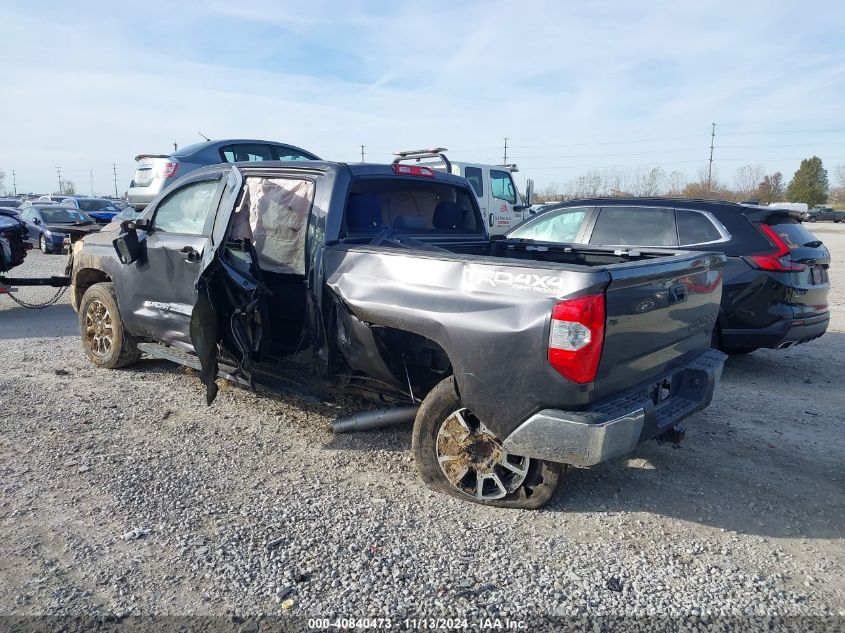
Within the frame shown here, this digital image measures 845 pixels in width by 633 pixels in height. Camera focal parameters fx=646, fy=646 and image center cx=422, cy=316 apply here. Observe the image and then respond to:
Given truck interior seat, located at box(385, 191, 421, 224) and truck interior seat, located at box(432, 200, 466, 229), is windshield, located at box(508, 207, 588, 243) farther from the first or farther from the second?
truck interior seat, located at box(385, 191, 421, 224)

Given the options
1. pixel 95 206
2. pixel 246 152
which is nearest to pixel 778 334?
pixel 246 152

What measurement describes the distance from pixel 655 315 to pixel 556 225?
173 inches

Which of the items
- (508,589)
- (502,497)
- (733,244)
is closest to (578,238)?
(733,244)

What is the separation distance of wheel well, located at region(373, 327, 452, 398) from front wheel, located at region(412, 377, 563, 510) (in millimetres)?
352

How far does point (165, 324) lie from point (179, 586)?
9.19ft

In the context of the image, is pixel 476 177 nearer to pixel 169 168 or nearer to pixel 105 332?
pixel 169 168

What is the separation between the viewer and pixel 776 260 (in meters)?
6.23

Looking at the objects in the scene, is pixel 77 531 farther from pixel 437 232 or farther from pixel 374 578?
pixel 437 232

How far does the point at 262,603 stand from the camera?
2.81 meters

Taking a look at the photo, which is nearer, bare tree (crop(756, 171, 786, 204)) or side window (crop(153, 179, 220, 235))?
side window (crop(153, 179, 220, 235))

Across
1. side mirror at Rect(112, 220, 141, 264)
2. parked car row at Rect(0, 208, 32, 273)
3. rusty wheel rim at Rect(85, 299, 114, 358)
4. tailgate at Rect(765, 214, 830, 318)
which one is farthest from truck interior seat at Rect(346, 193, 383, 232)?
parked car row at Rect(0, 208, 32, 273)

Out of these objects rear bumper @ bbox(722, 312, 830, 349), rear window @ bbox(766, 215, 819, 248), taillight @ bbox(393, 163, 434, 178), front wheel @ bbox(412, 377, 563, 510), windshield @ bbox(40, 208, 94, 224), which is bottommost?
front wheel @ bbox(412, 377, 563, 510)

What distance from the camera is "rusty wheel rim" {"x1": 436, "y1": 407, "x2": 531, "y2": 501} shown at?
3652 millimetres

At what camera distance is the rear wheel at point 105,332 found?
600 cm
